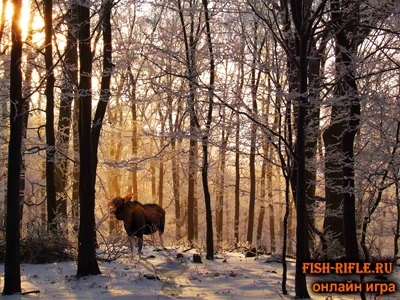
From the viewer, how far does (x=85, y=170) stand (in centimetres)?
853

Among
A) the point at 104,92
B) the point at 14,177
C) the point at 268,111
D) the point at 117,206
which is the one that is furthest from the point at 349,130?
the point at 104,92

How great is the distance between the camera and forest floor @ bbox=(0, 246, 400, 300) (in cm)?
695

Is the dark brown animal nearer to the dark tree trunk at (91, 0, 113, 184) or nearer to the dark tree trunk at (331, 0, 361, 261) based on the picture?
the dark tree trunk at (91, 0, 113, 184)

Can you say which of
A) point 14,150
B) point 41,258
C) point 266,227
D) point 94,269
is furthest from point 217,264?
point 266,227

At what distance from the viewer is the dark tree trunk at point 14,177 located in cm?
705

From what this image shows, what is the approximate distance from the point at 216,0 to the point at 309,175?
211 inches

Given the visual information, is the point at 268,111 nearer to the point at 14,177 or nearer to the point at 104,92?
the point at 104,92

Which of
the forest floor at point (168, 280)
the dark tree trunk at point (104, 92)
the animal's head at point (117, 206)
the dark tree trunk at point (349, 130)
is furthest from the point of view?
the dark tree trunk at point (104, 92)

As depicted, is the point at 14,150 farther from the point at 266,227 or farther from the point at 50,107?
the point at 266,227

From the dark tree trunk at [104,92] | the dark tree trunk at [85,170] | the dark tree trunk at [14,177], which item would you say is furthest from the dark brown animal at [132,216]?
the dark tree trunk at [14,177]

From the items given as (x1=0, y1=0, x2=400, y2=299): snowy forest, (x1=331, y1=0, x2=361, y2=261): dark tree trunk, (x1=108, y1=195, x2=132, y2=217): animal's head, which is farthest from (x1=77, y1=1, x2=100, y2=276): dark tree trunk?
(x1=331, y1=0, x2=361, y2=261): dark tree trunk

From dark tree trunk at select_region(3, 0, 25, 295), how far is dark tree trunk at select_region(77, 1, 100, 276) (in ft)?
4.42

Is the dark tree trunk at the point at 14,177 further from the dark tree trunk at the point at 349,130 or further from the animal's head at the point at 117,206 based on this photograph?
Answer: the dark tree trunk at the point at 349,130

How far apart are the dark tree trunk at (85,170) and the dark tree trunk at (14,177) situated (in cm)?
135
